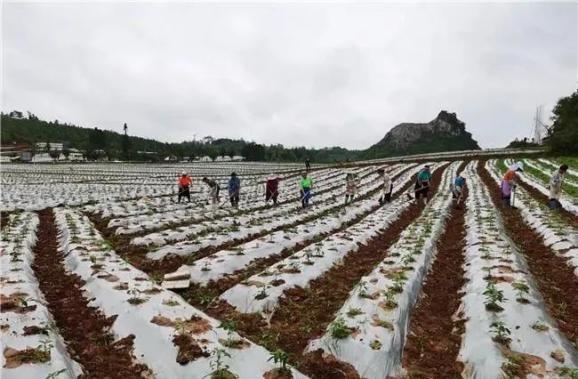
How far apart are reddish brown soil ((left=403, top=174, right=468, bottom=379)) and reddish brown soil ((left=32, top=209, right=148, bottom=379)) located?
326 centimetres

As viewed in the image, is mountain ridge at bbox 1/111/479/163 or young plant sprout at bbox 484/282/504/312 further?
mountain ridge at bbox 1/111/479/163

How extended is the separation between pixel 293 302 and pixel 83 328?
3176 mm

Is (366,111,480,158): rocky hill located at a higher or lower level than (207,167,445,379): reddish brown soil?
higher

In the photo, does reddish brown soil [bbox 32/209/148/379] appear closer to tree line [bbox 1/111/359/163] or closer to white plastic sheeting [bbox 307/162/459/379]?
white plastic sheeting [bbox 307/162/459/379]

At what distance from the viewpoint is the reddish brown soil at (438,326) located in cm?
470

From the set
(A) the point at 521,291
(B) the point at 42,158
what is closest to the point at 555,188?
(A) the point at 521,291

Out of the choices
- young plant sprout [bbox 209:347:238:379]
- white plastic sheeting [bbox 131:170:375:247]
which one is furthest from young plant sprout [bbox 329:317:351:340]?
white plastic sheeting [bbox 131:170:375:247]

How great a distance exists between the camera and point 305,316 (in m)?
6.16

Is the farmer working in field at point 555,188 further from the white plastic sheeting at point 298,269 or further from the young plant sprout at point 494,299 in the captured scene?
the young plant sprout at point 494,299

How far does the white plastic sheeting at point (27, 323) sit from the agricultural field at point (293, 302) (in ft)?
0.08

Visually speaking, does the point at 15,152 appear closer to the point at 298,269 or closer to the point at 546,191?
the point at 546,191

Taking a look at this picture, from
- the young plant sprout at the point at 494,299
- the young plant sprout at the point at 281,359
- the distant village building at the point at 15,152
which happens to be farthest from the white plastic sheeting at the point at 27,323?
the distant village building at the point at 15,152

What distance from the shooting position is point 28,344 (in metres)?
4.78

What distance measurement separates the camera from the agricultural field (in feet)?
14.9
